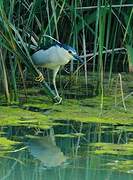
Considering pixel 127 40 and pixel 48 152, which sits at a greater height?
pixel 127 40

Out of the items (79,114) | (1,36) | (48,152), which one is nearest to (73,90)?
(79,114)

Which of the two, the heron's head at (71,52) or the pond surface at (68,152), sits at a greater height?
the heron's head at (71,52)

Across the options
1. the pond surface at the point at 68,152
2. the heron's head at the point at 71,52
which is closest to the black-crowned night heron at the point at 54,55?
the heron's head at the point at 71,52

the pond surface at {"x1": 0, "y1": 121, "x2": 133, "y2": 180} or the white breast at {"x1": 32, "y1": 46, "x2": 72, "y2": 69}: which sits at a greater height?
the white breast at {"x1": 32, "y1": 46, "x2": 72, "y2": 69}

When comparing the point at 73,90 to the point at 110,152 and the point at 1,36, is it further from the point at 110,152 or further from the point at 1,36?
the point at 110,152

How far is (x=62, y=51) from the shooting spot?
16.1 feet

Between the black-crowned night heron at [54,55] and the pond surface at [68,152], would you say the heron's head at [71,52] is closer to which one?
the black-crowned night heron at [54,55]

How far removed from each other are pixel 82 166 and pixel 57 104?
1.47 metres

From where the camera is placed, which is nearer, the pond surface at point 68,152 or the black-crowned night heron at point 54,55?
the pond surface at point 68,152

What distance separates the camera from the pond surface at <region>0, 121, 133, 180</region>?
123 inches

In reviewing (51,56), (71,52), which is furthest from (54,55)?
(71,52)

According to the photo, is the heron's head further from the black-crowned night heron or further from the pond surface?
the pond surface

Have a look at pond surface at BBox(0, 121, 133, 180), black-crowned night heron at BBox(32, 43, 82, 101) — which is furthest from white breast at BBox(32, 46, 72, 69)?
pond surface at BBox(0, 121, 133, 180)

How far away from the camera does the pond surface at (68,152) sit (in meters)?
3.12
